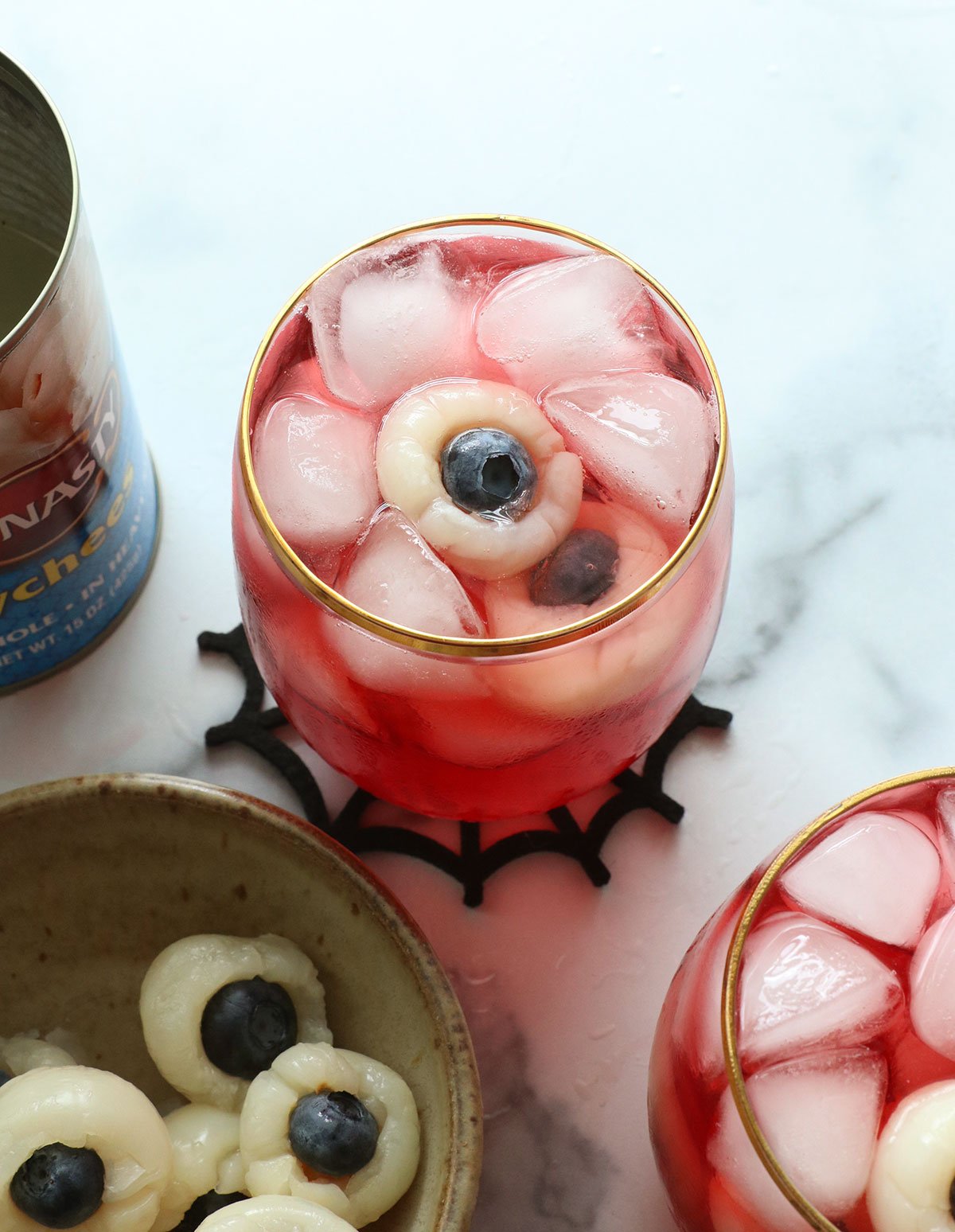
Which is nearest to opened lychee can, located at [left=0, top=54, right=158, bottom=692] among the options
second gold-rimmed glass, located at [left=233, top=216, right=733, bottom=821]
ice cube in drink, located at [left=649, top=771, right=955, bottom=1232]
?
second gold-rimmed glass, located at [left=233, top=216, right=733, bottom=821]

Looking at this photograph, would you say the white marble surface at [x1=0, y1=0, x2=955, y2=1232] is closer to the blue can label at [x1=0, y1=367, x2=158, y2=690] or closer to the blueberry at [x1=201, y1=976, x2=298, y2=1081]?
the blue can label at [x1=0, y1=367, x2=158, y2=690]

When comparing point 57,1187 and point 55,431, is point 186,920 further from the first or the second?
point 55,431

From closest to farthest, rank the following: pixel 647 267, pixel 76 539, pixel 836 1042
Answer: pixel 836 1042 → pixel 76 539 → pixel 647 267

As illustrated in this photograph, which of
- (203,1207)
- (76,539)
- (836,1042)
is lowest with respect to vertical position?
(203,1207)

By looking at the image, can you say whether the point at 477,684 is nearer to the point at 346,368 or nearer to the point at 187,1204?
the point at 346,368

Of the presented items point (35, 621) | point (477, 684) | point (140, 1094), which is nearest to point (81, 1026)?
point (140, 1094)

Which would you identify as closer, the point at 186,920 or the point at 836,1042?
the point at 836,1042

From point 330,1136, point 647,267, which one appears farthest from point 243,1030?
point 647,267

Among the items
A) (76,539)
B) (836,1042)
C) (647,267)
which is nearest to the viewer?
(836,1042)
